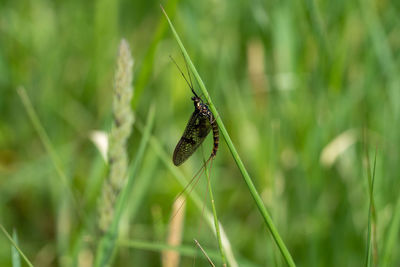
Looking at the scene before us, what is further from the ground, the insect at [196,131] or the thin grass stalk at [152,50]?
the thin grass stalk at [152,50]

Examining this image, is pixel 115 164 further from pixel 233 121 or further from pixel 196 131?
pixel 233 121

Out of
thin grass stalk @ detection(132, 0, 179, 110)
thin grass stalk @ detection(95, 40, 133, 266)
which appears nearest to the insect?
thin grass stalk @ detection(132, 0, 179, 110)

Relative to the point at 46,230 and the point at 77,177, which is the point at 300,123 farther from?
the point at 46,230

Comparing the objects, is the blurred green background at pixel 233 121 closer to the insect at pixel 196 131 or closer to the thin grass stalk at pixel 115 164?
the insect at pixel 196 131

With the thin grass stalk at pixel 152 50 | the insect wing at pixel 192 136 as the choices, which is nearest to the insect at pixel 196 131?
the insect wing at pixel 192 136

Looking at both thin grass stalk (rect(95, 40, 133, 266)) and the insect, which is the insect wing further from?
thin grass stalk (rect(95, 40, 133, 266))

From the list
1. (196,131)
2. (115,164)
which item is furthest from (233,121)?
(115,164)
